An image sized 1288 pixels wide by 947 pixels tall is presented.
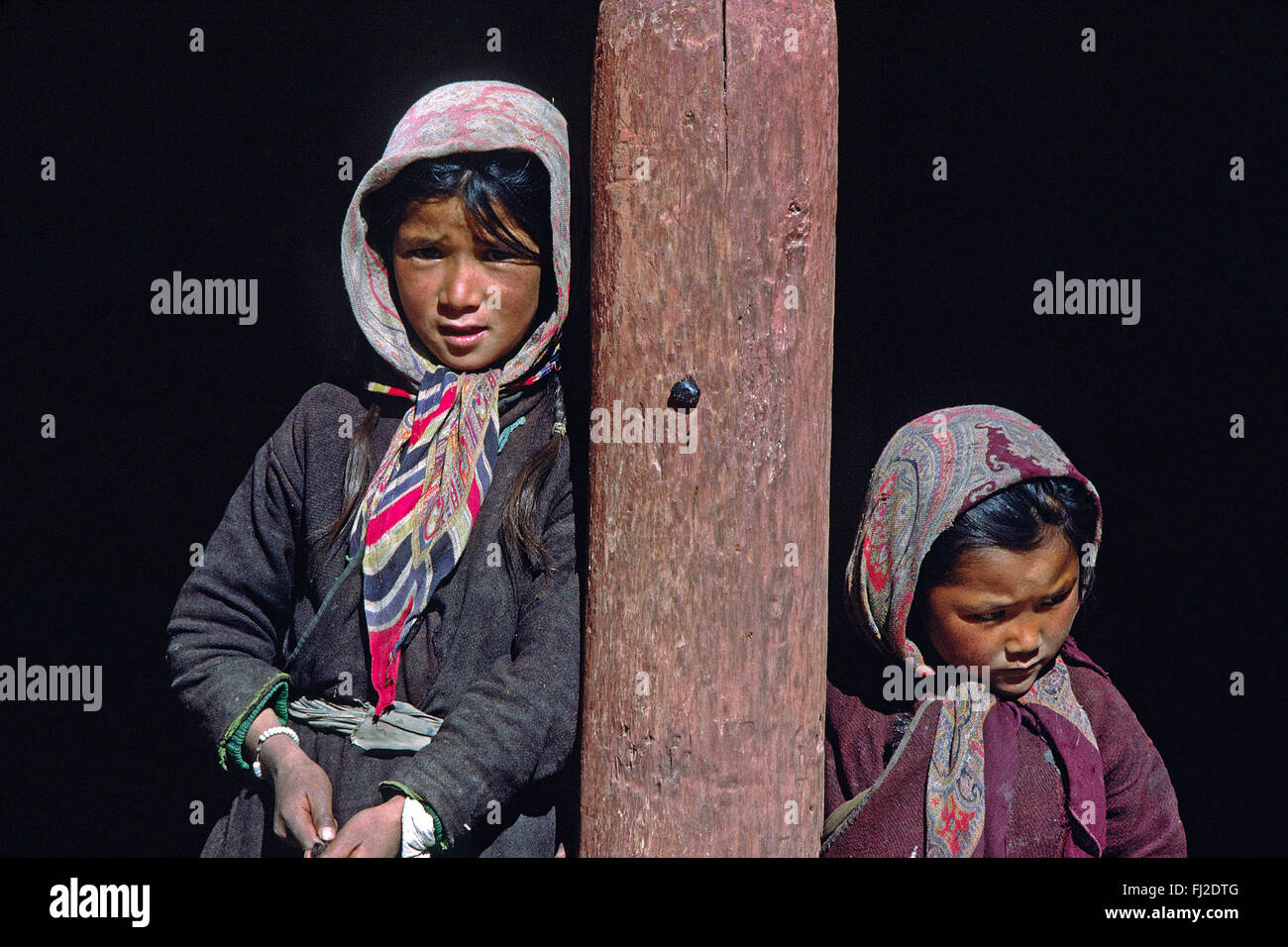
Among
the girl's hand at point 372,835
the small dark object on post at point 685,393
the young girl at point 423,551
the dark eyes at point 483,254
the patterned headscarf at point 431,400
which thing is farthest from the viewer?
the dark eyes at point 483,254

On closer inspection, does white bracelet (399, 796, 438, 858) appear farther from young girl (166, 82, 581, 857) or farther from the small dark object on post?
the small dark object on post

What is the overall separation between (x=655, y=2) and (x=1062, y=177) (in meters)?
1.71

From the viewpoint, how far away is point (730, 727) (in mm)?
2730

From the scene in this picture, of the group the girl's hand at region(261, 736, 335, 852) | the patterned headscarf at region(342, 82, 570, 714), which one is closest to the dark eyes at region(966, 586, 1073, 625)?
the patterned headscarf at region(342, 82, 570, 714)

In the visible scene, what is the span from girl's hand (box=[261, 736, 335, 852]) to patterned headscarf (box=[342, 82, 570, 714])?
0.21m

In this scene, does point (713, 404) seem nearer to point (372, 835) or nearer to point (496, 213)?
point (496, 213)

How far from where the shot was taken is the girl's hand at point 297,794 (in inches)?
112

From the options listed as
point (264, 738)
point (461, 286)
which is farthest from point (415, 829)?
point (461, 286)

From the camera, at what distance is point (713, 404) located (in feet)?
8.91

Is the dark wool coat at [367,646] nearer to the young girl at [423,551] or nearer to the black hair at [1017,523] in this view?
the young girl at [423,551]

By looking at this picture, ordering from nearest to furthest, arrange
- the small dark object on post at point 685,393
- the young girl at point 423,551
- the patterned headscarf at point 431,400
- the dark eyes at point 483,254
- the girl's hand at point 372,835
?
the small dark object on post at point 685,393 < the girl's hand at point 372,835 < the young girl at point 423,551 < the patterned headscarf at point 431,400 < the dark eyes at point 483,254

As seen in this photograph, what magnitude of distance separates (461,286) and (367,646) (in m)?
0.85

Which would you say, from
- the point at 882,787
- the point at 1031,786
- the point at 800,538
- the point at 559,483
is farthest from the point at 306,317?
the point at 1031,786

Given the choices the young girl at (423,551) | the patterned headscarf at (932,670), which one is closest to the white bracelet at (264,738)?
the young girl at (423,551)
